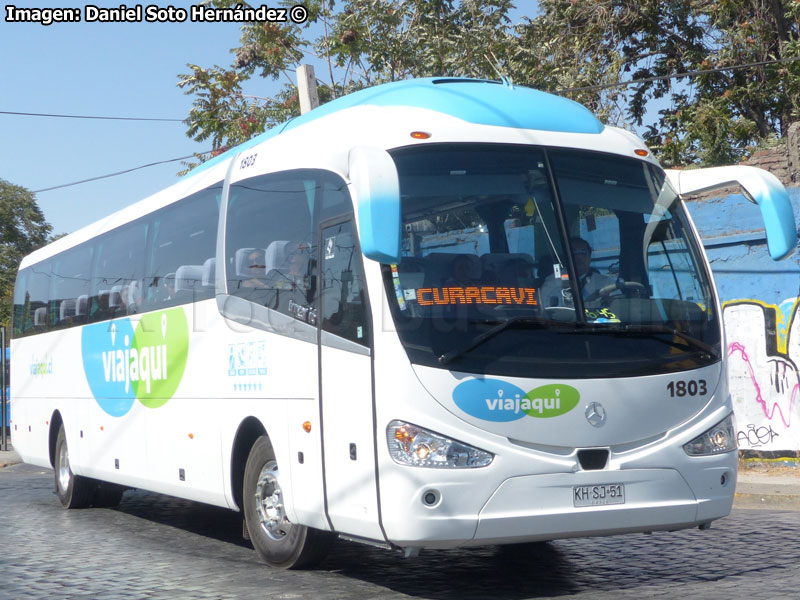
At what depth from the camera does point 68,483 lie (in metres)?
13.3

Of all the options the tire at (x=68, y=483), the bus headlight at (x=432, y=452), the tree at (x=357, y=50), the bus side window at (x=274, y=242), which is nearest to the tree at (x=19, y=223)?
the tree at (x=357, y=50)

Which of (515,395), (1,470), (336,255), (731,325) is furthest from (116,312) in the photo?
(1,470)

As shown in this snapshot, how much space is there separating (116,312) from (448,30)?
14869 mm

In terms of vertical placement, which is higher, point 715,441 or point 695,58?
point 695,58

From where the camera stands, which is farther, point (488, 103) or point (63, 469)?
point (63, 469)

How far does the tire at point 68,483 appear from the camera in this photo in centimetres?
1305

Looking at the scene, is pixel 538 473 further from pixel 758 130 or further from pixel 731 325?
pixel 758 130

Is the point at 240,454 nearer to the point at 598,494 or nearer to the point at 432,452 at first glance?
the point at 432,452

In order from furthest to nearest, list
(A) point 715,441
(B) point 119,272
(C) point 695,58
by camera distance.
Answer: (C) point 695,58
(B) point 119,272
(A) point 715,441

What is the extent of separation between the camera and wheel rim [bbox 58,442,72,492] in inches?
524

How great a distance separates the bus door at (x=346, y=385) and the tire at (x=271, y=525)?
845 mm

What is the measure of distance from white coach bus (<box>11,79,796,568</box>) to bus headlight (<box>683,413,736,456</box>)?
0.05 ft

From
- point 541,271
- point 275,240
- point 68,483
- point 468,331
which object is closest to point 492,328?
point 468,331

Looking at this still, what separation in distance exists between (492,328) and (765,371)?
8.52 m
